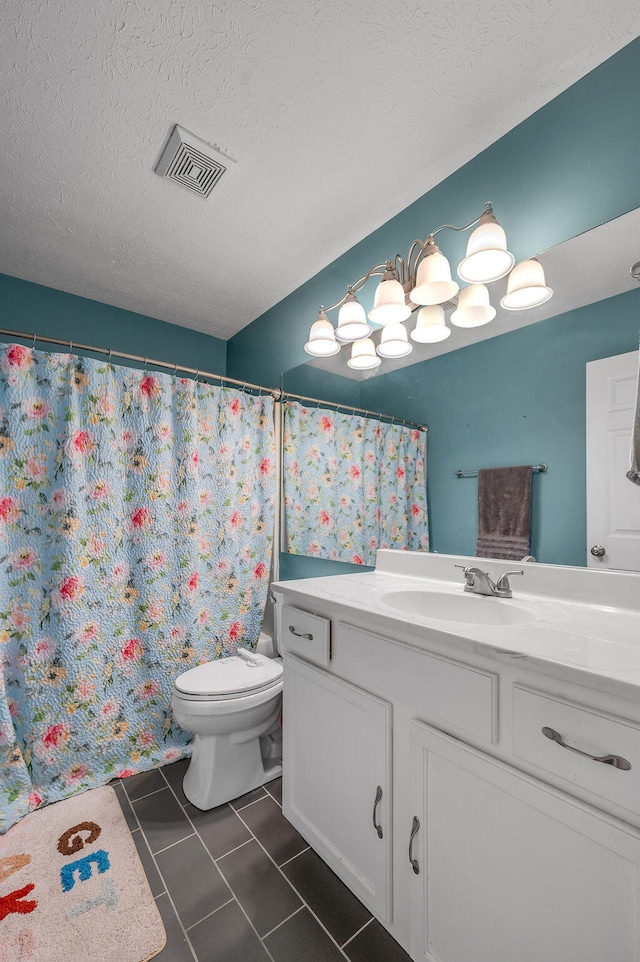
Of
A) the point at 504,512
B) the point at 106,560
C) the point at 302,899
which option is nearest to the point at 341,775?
the point at 302,899

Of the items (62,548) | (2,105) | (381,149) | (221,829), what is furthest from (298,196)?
(221,829)

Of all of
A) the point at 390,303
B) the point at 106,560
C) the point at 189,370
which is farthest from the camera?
the point at 189,370

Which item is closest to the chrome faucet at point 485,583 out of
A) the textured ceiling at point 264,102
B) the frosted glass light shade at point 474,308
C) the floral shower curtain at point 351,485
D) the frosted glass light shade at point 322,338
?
the floral shower curtain at point 351,485

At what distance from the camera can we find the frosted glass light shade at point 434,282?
1.40 meters

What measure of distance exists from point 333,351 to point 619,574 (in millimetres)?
1413

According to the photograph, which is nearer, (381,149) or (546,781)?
(546,781)

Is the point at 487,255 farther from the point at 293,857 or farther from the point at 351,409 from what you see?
the point at 293,857

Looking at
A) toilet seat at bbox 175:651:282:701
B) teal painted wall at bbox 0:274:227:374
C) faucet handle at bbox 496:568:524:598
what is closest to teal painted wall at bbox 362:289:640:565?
faucet handle at bbox 496:568:524:598

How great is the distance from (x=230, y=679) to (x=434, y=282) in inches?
65.8

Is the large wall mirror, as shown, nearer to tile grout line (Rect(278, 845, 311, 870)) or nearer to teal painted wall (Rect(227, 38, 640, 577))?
teal painted wall (Rect(227, 38, 640, 577))

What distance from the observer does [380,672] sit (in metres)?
1.06

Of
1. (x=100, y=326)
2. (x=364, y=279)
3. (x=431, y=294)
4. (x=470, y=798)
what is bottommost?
(x=470, y=798)

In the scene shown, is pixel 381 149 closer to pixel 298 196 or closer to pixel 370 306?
pixel 298 196

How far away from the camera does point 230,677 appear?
167 cm
